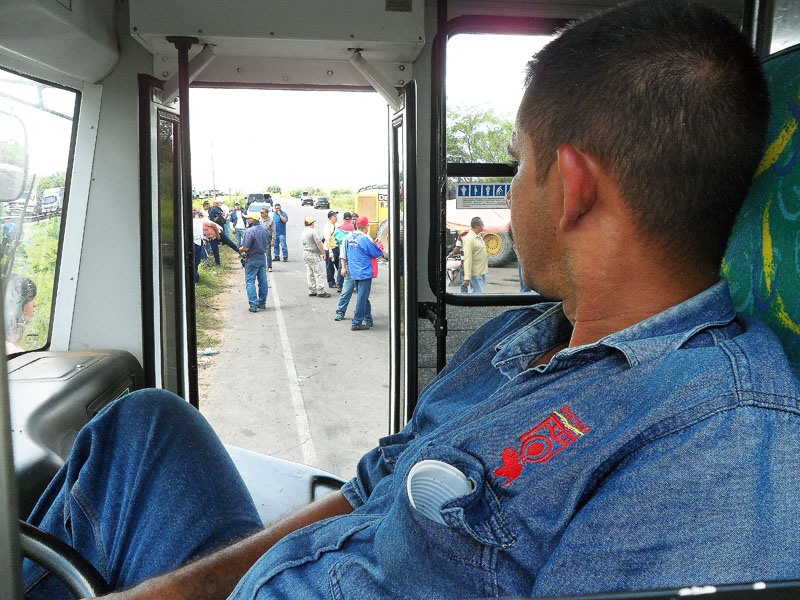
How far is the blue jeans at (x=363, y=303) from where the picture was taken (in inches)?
428

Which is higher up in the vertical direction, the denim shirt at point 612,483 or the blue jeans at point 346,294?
the blue jeans at point 346,294

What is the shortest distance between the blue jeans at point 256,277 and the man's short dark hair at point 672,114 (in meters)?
11.4

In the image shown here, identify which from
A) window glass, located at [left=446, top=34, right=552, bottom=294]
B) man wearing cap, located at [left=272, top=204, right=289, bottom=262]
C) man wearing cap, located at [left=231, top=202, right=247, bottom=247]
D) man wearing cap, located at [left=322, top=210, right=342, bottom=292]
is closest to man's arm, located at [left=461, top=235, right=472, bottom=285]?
window glass, located at [left=446, top=34, right=552, bottom=294]

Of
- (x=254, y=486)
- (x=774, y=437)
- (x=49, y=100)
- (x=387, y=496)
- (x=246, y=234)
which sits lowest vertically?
(x=254, y=486)

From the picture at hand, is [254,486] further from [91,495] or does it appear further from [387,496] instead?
[387,496]

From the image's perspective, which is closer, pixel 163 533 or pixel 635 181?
pixel 635 181

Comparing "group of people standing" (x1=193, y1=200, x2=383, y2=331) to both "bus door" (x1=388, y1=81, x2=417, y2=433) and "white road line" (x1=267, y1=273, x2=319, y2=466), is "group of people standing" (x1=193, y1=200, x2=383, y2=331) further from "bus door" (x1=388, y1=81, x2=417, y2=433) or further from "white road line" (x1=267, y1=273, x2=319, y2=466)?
"bus door" (x1=388, y1=81, x2=417, y2=433)

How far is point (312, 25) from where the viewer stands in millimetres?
2660

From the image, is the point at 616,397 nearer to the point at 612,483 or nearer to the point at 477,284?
the point at 612,483

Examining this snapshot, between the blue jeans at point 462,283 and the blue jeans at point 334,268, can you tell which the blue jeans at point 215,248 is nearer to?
the blue jeans at point 334,268

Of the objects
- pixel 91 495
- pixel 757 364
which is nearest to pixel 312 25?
pixel 91 495

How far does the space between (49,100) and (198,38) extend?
733 mm

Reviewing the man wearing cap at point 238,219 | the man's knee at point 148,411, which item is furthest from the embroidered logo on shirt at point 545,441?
the man wearing cap at point 238,219

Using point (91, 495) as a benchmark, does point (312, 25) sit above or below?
above
